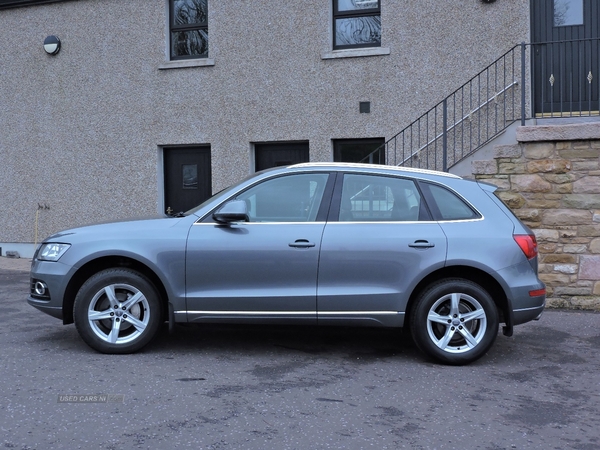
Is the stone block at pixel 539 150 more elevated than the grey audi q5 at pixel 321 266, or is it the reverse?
the stone block at pixel 539 150

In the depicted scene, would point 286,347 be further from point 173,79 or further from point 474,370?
point 173,79

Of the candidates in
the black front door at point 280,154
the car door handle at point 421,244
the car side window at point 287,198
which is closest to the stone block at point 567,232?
the car door handle at point 421,244

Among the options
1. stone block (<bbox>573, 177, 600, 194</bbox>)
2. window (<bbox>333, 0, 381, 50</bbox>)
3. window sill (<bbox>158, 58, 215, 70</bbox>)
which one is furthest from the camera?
window sill (<bbox>158, 58, 215, 70</bbox>)

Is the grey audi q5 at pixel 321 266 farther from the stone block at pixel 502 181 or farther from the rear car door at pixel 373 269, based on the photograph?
the stone block at pixel 502 181

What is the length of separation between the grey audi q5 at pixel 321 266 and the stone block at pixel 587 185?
3142 mm

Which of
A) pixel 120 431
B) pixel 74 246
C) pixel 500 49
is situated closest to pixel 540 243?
pixel 500 49

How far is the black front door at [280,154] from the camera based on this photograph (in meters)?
12.5

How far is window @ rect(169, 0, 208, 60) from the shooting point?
13.0 metres

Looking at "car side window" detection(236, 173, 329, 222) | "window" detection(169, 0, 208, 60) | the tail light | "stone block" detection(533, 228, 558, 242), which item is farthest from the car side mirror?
"window" detection(169, 0, 208, 60)

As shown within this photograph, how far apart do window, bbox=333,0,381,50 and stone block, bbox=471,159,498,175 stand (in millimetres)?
3325

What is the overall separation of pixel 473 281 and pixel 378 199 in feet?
3.40

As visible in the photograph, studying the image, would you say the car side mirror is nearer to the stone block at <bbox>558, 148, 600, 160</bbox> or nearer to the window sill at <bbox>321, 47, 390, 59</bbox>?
the stone block at <bbox>558, 148, 600, 160</bbox>

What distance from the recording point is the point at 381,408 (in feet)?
16.5

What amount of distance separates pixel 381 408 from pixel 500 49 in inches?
294
